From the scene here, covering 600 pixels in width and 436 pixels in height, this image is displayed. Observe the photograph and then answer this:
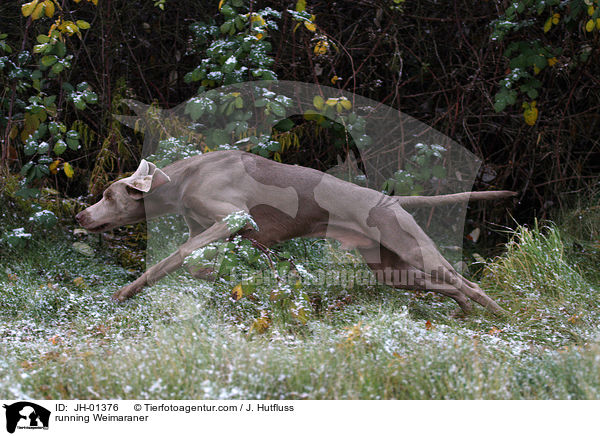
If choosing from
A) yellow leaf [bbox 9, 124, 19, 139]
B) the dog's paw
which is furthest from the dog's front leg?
yellow leaf [bbox 9, 124, 19, 139]

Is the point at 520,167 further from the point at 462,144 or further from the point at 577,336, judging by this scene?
the point at 577,336

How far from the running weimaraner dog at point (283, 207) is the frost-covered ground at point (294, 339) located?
31cm

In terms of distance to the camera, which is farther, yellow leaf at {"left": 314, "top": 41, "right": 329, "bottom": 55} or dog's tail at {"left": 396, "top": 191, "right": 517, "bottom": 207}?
yellow leaf at {"left": 314, "top": 41, "right": 329, "bottom": 55}

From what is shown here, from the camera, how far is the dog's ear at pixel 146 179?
3902 millimetres

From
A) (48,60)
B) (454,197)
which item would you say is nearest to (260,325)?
(454,197)

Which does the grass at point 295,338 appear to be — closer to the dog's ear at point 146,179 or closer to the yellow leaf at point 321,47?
the dog's ear at point 146,179

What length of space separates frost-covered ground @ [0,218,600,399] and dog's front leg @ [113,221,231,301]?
0.09 m

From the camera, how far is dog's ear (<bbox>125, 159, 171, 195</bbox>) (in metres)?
3.90

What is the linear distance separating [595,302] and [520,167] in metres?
2.06

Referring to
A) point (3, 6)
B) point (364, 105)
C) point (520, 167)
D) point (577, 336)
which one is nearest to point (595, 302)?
point (577, 336)
